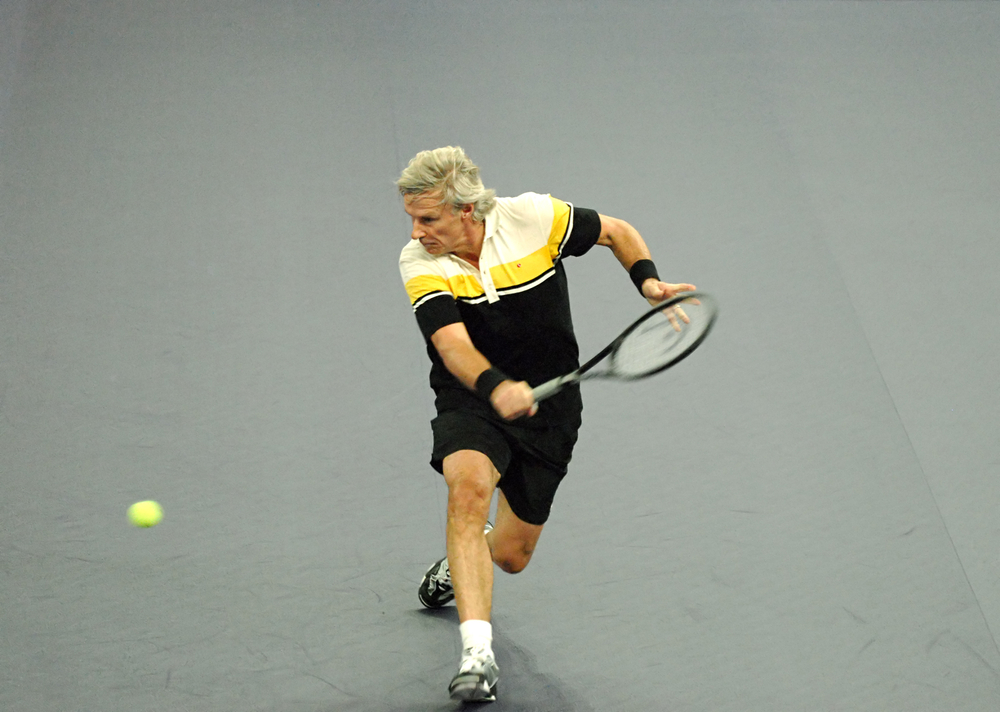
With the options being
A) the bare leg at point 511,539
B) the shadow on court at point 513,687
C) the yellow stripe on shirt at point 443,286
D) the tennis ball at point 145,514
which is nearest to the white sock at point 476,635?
the shadow on court at point 513,687

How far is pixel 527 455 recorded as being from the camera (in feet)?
8.65

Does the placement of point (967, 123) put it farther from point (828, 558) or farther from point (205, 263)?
point (205, 263)

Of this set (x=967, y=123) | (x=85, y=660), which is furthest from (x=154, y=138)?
(x=967, y=123)

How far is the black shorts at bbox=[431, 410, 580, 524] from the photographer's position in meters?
2.53

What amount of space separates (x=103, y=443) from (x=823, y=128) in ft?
11.6

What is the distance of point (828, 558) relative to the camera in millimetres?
3102

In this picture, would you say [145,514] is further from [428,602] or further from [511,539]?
[511,539]

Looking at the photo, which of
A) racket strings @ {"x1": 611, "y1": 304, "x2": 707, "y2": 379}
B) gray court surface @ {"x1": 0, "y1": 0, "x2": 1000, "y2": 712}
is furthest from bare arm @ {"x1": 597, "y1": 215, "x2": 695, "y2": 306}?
gray court surface @ {"x1": 0, "y1": 0, "x2": 1000, "y2": 712}

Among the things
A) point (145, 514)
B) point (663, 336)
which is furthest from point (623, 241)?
point (145, 514)

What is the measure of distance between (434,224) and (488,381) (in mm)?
434

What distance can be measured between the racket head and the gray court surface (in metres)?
0.78

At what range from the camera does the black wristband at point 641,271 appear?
8.77 ft

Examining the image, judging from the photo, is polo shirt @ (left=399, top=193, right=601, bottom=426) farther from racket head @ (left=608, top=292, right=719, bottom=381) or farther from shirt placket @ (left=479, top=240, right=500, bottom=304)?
racket head @ (left=608, top=292, right=719, bottom=381)

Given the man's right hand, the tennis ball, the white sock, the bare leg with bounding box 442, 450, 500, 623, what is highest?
the tennis ball
